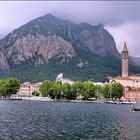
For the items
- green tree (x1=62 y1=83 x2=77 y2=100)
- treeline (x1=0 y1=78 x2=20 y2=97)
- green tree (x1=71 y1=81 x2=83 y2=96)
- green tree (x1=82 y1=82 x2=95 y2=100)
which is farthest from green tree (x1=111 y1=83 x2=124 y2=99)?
treeline (x1=0 y1=78 x2=20 y2=97)

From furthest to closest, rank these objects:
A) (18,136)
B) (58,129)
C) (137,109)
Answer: (137,109) → (58,129) → (18,136)

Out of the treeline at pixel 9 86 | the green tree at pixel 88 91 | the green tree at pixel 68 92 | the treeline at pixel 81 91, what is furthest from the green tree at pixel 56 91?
the treeline at pixel 9 86

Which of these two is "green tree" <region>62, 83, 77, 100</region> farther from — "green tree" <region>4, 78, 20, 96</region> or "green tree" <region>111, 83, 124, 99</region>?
"green tree" <region>4, 78, 20, 96</region>

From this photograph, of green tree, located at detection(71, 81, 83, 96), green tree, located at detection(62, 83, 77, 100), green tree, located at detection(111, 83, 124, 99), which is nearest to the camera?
green tree, located at detection(62, 83, 77, 100)

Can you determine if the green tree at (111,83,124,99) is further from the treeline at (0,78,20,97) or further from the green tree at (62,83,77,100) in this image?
the treeline at (0,78,20,97)

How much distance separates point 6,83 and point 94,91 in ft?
142

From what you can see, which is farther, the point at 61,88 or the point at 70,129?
the point at 61,88

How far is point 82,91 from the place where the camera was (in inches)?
7505

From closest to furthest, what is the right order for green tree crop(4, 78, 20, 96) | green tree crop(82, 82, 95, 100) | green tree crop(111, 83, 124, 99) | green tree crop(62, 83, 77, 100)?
green tree crop(82, 82, 95, 100) < green tree crop(62, 83, 77, 100) < green tree crop(111, 83, 124, 99) < green tree crop(4, 78, 20, 96)

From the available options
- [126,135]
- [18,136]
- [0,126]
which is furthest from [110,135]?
[0,126]

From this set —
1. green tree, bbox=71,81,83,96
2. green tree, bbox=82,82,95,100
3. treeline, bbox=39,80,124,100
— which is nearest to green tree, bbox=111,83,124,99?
treeline, bbox=39,80,124,100

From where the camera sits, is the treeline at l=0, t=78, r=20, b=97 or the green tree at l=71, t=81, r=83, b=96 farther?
the treeline at l=0, t=78, r=20, b=97

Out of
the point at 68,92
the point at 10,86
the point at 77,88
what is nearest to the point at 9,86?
the point at 10,86

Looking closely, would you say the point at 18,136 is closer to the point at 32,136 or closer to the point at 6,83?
the point at 32,136
